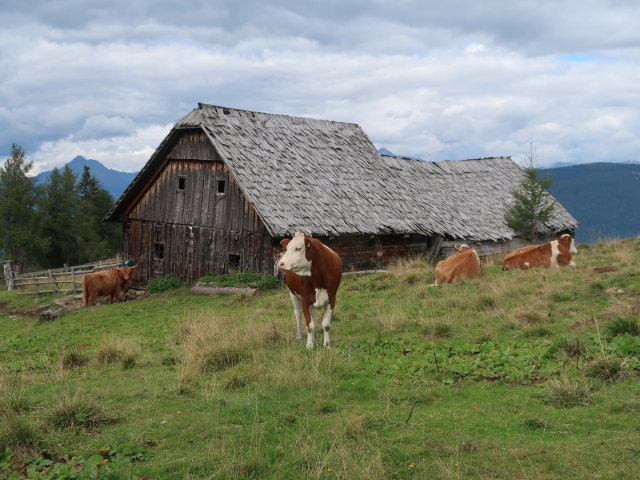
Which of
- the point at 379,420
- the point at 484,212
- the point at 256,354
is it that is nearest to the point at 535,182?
the point at 484,212

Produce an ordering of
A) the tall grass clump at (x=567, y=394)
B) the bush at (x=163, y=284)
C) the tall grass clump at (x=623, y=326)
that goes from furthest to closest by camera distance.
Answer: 1. the bush at (x=163, y=284)
2. the tall grass clump at (x=623, y=326)
3. the tall grass clump at (x=567, y=394)

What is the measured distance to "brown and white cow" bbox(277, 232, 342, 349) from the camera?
8.99m

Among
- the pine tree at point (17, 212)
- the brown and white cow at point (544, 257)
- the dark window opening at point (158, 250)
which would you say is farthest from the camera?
the pine tree at point (17, 212)

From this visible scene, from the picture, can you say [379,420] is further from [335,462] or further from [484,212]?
[484,212]

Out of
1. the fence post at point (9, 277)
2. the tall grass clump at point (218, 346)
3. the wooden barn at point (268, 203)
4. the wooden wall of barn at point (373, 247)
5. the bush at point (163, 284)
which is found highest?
the wooden barn at point (268, 203)

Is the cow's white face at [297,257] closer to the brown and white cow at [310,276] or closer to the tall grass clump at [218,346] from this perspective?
the brown and white cow at [310,276]

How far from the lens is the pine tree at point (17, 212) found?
162 feet

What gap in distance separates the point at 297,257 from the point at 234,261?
13.2 meters

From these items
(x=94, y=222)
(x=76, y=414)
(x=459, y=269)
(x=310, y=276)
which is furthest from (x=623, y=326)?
(x=94, y=222)

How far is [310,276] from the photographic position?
9305 millimetres

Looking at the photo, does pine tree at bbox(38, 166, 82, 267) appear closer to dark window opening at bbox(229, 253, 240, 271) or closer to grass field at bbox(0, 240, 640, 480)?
dark window opening at bbox(229, 253, 240, 271)

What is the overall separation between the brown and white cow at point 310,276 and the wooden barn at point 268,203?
9.48 meters

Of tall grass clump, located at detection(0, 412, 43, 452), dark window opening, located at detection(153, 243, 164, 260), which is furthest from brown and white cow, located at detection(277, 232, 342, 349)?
dark window opening, located at detection(153, 243, 164, 260)

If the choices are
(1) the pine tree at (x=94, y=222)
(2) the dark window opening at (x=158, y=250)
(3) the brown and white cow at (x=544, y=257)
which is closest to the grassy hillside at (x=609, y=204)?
(1) the pine tree at (x=94, y=222)
